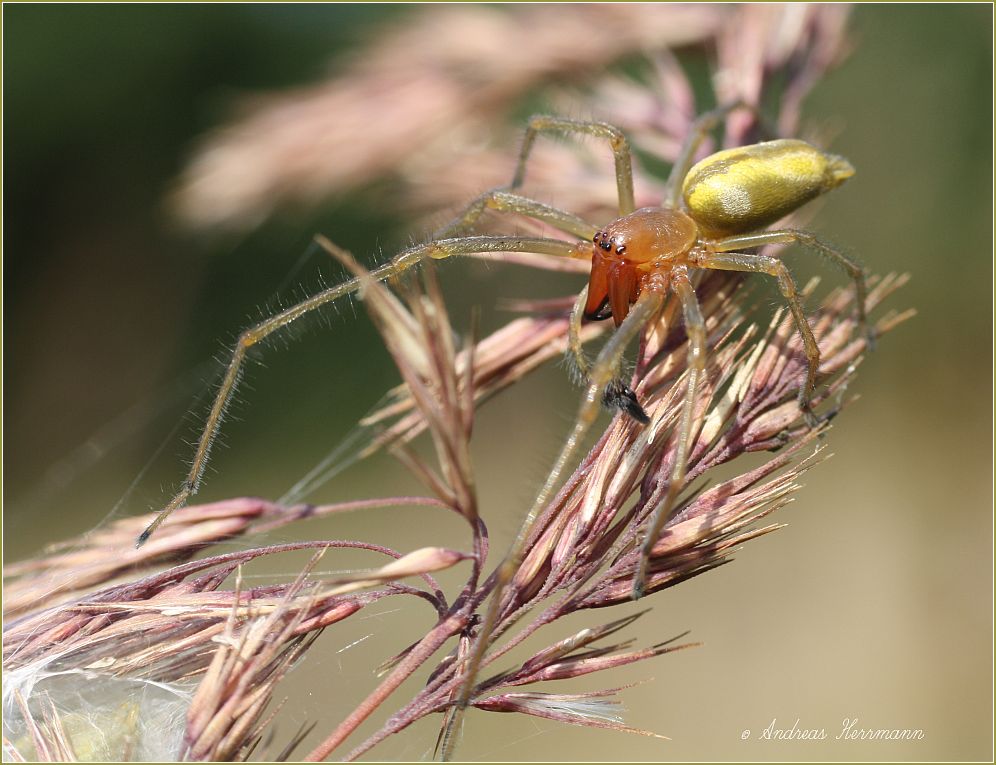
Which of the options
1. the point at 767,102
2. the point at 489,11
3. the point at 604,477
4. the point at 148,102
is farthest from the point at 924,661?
the point at 148,102

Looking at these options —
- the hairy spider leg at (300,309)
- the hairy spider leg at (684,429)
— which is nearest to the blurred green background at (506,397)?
the hairy spider leg at (300,309)

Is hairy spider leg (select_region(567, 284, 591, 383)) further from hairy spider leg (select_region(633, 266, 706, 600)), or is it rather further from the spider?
hairy spider leg (select_region(633, 266, 706, 600))

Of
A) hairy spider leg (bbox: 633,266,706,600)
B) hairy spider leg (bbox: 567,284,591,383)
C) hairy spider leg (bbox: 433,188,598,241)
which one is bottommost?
hairy spider leg (bbox: 633,266,706,600)

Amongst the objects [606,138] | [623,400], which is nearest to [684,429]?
[623,400]

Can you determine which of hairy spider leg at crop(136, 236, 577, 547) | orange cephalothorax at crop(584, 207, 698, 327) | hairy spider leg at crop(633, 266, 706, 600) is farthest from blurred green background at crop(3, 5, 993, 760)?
orange cephalothorax at crop(584, 207, 698, 327)

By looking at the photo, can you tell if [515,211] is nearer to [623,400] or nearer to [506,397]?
[623,400]

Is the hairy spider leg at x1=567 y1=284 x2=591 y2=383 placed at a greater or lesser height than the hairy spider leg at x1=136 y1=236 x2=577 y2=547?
lesser
